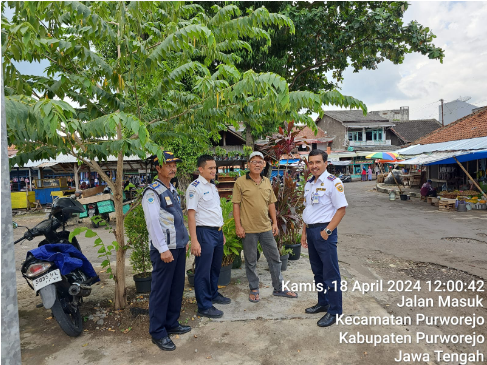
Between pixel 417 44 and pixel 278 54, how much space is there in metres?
4.95

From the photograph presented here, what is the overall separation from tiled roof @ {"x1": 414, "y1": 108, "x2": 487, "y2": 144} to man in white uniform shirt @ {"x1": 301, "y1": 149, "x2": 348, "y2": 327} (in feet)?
50.7

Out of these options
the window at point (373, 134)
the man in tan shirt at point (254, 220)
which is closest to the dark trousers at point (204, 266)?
the man in tan shirt at point (254, 220)

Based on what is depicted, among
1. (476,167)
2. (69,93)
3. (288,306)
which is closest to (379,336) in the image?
(288,306)

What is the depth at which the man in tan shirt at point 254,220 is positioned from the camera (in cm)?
432

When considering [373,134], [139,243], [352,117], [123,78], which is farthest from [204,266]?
[352,117]

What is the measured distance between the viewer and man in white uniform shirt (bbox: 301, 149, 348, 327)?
12.2ft

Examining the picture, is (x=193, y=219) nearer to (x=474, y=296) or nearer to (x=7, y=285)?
(x=7, y=285)

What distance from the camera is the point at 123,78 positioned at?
3.92 metres

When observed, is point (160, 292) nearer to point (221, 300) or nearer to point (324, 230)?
point (221, 300)

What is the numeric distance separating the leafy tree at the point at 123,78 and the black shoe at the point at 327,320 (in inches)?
94.2

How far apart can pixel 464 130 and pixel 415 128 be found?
2820 centimetres

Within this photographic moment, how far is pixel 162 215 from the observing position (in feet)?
11.0

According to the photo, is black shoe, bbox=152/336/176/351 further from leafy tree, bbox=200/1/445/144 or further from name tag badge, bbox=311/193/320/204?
leafy tree, bbox=200/1/445/144

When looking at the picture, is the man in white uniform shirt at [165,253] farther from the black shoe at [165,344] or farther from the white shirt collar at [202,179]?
the white shirt collar at [202,179]
